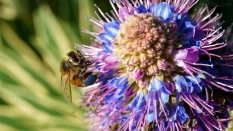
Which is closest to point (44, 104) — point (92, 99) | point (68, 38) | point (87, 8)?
point (68, 38)

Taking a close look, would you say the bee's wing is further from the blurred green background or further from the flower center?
the blurred green background

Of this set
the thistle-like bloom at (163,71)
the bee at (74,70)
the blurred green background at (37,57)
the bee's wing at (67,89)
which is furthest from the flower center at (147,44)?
the blurred green background at (37,57)

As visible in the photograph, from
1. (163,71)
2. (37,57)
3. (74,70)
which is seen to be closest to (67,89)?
(74,70)

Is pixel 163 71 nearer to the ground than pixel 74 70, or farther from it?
nearer to the ground

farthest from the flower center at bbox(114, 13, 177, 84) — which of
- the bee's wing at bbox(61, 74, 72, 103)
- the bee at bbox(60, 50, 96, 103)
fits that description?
the bee's wing at bbox(61, 74, 72, 103)

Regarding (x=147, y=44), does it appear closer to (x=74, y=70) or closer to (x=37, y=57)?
(x=74, y=70)

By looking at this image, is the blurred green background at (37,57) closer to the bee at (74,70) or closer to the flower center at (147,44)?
the bee at (74,70)

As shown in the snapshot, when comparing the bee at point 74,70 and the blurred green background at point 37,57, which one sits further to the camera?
the blurred green background at point 37,57

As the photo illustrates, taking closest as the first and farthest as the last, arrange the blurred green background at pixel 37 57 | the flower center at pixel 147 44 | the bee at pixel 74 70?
the flower center at pixel 147 44 → the bee at pixel 74 70 → the blurred green background at pixel 37 57
